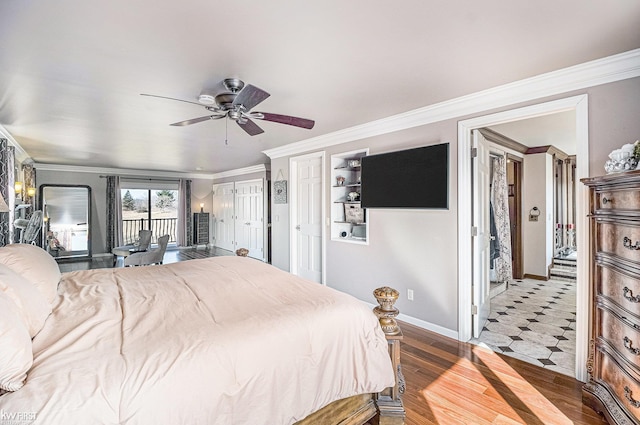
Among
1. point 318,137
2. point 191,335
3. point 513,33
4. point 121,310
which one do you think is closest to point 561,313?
point 513,33

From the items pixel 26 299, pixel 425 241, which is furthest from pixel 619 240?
pixel 26 299

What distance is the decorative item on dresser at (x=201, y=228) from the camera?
9.58 meters

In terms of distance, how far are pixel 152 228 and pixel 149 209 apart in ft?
1.91

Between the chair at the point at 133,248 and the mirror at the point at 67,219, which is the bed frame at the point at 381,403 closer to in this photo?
the chair at the point at 133,248

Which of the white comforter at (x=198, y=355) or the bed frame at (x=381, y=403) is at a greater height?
the white comforter at (x=198, y=355)

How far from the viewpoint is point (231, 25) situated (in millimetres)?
1729

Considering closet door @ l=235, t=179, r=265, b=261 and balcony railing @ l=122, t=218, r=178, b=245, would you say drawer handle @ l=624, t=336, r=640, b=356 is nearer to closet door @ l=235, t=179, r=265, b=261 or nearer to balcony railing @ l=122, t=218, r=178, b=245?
closet door @ l=235, t=179, r=265, b=261

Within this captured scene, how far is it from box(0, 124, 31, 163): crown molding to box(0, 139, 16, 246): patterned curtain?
0.14 metres

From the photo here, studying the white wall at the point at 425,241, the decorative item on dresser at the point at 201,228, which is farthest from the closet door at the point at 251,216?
the white wall at the point at 425,241

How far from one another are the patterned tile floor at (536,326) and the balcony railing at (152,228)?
8.47 m

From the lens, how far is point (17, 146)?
4.87m

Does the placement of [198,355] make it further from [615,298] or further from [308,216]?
[308,216]

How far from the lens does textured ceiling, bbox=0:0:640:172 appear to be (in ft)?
5.26

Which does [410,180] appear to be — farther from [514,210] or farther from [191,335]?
[514,210]
